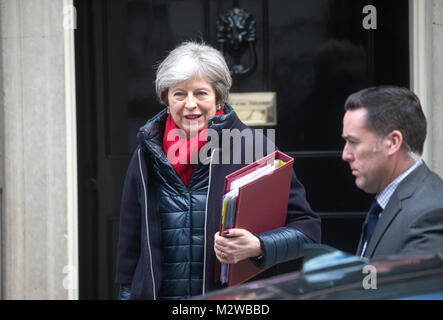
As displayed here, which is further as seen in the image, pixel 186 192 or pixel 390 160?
pixel 186 192

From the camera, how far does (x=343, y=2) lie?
11.2 ft

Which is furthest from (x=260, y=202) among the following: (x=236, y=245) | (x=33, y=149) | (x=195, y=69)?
(x=33, y=149)

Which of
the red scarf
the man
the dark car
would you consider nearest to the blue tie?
the man

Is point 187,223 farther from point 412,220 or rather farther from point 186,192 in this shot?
point 412,220

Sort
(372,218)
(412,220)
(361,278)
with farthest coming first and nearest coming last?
(372,218), (412,220), (361,278)

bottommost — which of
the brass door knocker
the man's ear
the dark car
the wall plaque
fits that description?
the dark car

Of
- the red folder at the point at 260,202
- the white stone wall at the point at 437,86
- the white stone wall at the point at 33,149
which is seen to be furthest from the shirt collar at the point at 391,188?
the white stone wall at the point at 33,149

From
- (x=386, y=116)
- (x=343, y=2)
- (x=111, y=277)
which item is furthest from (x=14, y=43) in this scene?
(x=386, y=116)

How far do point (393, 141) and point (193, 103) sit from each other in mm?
779

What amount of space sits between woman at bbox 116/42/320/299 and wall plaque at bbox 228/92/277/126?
144cm

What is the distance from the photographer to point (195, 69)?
6.25 feet

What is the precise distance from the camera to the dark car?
3.14 ft

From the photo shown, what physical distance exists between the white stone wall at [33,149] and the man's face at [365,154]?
230 centimetres

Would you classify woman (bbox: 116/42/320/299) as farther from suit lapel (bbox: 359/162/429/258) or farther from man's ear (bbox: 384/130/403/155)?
man's ear (bbox: 384/130/403/155)
